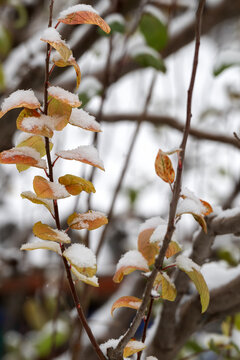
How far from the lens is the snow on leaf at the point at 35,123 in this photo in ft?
0.94

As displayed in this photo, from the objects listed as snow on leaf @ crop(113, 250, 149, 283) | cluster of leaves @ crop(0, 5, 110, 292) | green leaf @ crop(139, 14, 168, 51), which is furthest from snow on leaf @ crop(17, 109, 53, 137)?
green leaf @ crop(139, 14, 168, 51)

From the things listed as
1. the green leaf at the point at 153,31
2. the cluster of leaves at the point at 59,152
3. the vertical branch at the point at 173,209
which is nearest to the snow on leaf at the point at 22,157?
the cluster of leaves at the point at 59,152

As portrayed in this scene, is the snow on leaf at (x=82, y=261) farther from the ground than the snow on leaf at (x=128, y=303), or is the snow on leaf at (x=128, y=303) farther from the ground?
the snow on leaf at (x=82, y=261)

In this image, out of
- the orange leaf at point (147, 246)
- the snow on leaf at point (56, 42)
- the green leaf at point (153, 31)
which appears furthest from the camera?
the green leaf at point (153, 31)

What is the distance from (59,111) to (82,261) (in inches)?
4.6

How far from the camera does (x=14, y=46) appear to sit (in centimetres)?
155

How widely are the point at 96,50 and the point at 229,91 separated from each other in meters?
0.60

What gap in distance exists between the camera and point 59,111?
31cm

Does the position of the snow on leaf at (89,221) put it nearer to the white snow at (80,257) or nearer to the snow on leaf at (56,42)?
the white snow at (80,257)

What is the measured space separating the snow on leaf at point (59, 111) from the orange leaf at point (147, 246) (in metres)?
0.14

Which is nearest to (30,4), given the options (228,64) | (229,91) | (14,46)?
(14,46)

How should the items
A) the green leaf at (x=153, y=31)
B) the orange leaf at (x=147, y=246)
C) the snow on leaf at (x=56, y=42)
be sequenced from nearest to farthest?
the snow on leaf at (x=56, y=42) < the orange leaf at (x=147, y=246) < the green leaf at (x=153, y=31)

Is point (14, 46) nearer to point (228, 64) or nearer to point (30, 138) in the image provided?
point (228, 64)

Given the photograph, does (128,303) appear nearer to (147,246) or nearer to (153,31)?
(147,246)
